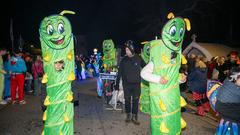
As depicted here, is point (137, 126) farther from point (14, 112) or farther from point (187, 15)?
point (187, 15)

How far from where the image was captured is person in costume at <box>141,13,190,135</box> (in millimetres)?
4742

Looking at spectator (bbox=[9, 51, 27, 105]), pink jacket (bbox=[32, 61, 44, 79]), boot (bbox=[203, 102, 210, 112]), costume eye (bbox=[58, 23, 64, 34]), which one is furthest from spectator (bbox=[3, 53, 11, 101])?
boot (bbox=[203, 102, 210, 112])

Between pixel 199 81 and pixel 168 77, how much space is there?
4.15 meters

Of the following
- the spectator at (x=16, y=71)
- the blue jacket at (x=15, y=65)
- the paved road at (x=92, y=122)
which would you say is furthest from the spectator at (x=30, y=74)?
the paved road at (x=92, y=122)

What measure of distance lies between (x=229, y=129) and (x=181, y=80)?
124 cm

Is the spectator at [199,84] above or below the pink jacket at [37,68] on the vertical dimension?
below

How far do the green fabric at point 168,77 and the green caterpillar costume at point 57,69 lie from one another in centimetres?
157

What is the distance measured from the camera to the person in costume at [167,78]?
15.6 ft

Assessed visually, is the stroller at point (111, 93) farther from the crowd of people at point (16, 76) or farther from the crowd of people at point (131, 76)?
the crowd of people at point (16, 76)

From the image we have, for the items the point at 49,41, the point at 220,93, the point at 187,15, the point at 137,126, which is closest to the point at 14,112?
the point at 137,126

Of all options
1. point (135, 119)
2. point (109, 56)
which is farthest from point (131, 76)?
point (109, 56)

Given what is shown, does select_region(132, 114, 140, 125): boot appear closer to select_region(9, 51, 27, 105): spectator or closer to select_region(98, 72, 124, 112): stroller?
select_region(98, 72, 124, 112): stroller

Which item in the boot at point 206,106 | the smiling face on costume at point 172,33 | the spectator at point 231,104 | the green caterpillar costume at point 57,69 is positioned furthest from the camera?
the boot at point 206,106

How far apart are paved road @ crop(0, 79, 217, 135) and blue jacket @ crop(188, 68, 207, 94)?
864mm
